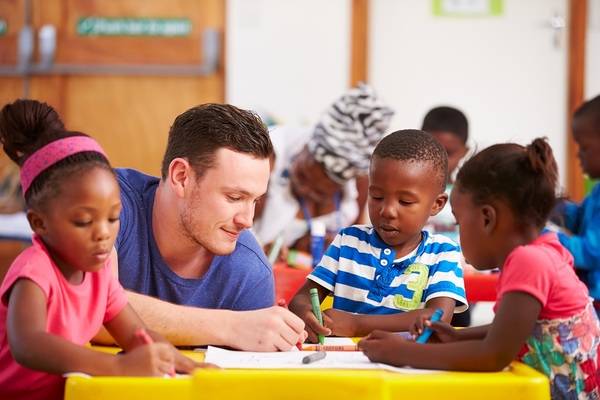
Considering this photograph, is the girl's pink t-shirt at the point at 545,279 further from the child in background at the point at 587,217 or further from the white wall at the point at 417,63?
the white wall at the point at 417,63

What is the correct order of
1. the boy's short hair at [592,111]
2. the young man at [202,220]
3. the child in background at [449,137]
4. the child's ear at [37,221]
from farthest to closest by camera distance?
the child in background at [449,137]
the boy's short hair at [592,111]
the young man at [202,220]
the child's ear at [37,221]

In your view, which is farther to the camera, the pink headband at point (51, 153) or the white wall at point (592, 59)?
the white wall at point (592, 59)

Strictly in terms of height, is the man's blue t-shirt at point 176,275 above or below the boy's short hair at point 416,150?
below

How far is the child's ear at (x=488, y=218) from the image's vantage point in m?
1.45

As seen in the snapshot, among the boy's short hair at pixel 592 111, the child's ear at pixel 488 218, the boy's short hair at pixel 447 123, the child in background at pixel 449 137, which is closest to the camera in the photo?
the child's ear at pixel 488 218

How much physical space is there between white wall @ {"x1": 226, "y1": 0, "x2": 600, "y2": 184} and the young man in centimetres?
293

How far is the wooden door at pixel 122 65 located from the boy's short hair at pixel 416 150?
9.70 feet

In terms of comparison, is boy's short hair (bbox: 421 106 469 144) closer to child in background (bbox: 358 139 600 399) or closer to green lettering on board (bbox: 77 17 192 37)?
green lettering on board (bbox: 77 17 192 37)

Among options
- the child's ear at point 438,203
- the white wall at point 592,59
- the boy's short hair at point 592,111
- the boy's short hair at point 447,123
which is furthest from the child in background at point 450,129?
the child's ear at point 438,203

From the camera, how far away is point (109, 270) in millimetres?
1417

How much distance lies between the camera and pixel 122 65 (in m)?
4.74

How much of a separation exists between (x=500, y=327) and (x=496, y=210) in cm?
23

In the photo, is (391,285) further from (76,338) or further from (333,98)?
(333,98)

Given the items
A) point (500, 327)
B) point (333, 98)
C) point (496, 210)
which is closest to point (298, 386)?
point (500, 327)
